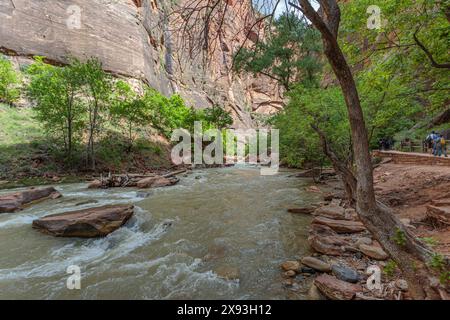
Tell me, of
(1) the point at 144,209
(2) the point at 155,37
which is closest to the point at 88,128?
(1) the point at 144,209

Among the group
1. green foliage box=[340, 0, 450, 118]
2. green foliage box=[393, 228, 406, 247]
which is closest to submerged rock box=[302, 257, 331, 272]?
green foliage box=[393, 228, 406, 247]

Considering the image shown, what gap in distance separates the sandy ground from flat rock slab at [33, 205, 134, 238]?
262 inches

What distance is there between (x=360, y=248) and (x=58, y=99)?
57.3 feet

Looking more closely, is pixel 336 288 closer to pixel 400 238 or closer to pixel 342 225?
pixel 400 238

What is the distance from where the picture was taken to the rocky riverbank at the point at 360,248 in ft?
10.1

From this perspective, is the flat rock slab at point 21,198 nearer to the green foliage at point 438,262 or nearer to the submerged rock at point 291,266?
the submerged rock at point 291,266

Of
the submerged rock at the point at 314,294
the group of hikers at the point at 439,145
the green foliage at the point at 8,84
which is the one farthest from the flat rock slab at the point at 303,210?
the green foliage at the point at 8,84

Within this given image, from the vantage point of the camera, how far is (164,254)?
Answer: 4.73 metres

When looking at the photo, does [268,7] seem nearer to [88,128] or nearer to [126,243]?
[126,243]

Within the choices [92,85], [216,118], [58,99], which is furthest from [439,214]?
[216,118]

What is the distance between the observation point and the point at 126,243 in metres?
5.29

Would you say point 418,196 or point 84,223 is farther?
point 418,196

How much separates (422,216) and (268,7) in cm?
621

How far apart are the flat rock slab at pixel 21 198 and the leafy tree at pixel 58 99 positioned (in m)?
7.05
